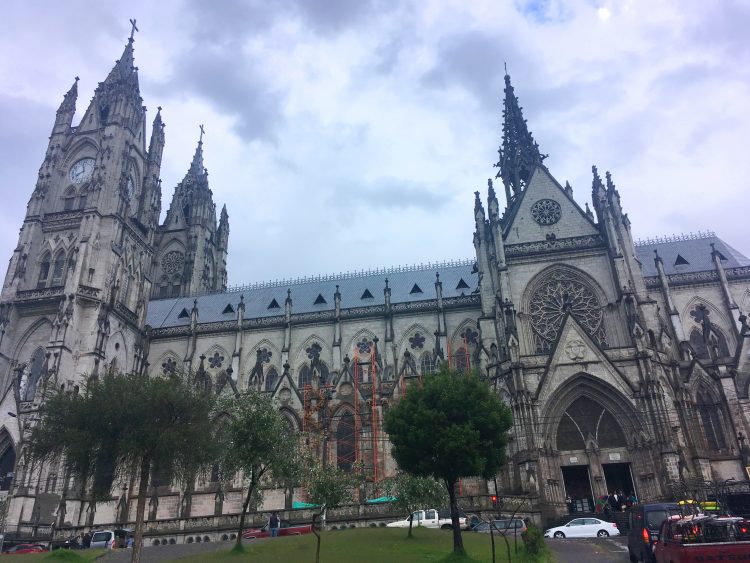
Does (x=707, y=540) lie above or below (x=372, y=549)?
above

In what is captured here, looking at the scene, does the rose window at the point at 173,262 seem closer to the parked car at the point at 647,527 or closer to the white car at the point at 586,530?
the white car at the point at 586,530

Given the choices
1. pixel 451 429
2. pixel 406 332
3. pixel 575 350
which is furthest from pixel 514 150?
pixel 451 429

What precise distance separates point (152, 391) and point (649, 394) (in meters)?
29.9

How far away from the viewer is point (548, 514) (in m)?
33.2

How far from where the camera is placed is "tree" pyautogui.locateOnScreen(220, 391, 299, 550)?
26.8 m

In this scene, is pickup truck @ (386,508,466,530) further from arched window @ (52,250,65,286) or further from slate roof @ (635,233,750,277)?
arched window @ (52,250,65,286)

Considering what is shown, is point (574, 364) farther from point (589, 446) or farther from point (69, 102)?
point (69, 102)

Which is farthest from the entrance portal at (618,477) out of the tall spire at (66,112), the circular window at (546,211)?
the tall spire at (66,112)

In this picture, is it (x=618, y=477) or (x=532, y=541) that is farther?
(x=618, y=477)

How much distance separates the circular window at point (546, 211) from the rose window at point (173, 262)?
143 ft

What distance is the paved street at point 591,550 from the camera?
20.2m

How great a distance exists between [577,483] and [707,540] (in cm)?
2624

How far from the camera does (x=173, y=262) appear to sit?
70688mm

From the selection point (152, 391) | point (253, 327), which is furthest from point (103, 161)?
point (152, 391)
